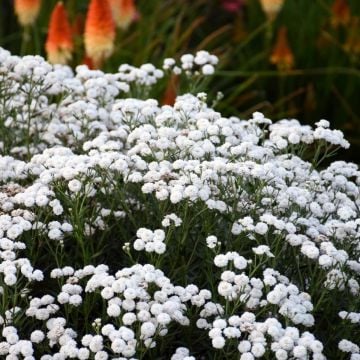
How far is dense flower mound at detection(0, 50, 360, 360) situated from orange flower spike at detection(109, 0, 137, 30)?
1284mm

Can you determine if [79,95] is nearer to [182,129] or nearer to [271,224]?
[182,129]

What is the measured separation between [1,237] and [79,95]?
50.2 inches

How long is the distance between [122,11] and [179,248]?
2.26 meters

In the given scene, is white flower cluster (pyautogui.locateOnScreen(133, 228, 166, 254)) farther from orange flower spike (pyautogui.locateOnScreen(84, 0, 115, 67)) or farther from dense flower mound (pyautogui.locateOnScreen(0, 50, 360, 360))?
orange flower spike (pyautogui.locateOnScreen(84, 0, 115, 67))

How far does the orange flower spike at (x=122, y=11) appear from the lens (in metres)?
4.93

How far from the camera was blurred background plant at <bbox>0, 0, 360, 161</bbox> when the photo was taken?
5.54 metres

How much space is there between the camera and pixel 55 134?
402cm


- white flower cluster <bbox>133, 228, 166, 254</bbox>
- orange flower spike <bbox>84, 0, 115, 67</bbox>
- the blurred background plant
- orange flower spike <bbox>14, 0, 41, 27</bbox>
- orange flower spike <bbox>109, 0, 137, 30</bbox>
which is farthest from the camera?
the blurred background plant

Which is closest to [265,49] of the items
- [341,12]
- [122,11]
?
[341,12]

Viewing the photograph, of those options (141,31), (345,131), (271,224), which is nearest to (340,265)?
(271,224)

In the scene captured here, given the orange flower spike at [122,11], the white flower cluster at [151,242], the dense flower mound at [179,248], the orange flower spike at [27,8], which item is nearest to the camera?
the dense flower mound at [179,248]

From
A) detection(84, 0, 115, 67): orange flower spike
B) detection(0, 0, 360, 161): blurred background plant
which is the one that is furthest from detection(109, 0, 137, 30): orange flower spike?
detection(84, 0, 115, 67): orange flower spike

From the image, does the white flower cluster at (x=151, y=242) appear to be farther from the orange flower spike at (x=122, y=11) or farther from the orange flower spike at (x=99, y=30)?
the orange flower spike at (x=122, y=11)

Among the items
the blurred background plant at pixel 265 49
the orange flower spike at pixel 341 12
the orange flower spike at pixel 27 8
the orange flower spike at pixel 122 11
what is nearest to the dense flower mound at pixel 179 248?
the orange flower spike at pixel 27 8
